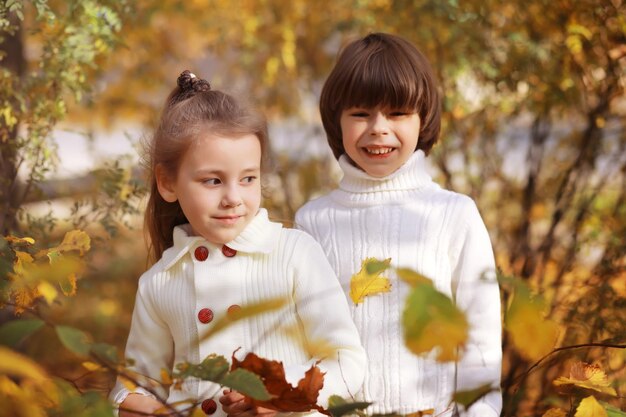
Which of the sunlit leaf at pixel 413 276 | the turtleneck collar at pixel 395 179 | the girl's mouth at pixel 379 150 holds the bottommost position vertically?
the sunlit leaf at pixel 413 276

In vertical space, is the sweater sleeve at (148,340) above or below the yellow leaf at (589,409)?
above

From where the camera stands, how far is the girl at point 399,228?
86.3 inches

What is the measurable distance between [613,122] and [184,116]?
2580 mm

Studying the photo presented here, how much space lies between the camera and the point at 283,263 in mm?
1978

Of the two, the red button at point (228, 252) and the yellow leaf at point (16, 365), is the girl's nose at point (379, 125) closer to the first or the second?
the red button at point (228, 252)

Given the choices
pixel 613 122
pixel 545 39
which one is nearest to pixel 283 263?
pixel 545 39

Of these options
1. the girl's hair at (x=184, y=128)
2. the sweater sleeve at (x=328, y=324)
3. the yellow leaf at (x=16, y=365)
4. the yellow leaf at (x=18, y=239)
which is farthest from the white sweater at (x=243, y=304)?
the yellow leaf at (x=16, y=365)

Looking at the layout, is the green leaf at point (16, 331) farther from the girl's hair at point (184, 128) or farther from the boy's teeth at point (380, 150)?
the boy's teeth at point (380, 150)

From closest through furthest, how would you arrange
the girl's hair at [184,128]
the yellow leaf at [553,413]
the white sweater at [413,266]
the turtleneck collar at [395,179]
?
the yellow leaf at [553,413] → the girl's hair at [184,128] → the white sweater at [413,266] → the turtleneck collar at [395,179]

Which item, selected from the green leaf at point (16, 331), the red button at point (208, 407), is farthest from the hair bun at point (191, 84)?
the green leaf at point (16, 331)

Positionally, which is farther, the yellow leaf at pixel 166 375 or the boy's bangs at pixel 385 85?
the boy's bangs at pixel 385 85

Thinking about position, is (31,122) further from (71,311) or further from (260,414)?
(71,311)

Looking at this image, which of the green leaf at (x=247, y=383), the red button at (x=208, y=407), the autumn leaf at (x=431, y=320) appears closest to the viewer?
the autumn leaf at (x=431, y=320)

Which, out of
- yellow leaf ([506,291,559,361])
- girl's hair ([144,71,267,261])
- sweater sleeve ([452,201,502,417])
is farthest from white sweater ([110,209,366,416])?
yellow leaf ([506,291,559,361])
